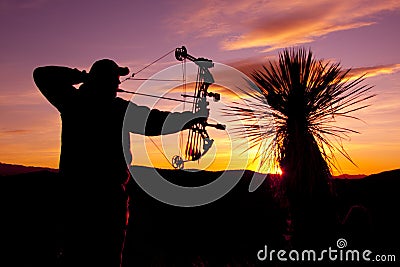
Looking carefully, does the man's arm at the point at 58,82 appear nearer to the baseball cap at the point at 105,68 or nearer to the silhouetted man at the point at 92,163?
the silhouetted man at the point at 92,163

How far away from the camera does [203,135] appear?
10383 millimetres

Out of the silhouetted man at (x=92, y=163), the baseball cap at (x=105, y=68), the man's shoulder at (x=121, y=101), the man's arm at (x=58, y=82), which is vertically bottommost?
the silhouetted man at (x=92, y=163)

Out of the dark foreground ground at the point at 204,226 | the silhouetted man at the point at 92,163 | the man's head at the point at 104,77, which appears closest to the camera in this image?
the silhouetted man at the point at 92,163

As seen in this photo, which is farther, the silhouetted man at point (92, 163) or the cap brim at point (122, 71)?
the cap brim at point (122, 71)

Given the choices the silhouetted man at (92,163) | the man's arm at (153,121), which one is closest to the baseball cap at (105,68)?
the silhouetted man at (92,163)

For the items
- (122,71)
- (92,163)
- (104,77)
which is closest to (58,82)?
(104,77)

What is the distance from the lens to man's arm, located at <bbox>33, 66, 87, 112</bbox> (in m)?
4.46

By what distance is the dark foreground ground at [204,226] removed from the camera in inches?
249

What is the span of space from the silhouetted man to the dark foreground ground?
4.89 feet

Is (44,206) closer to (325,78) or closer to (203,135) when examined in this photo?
(203,135)

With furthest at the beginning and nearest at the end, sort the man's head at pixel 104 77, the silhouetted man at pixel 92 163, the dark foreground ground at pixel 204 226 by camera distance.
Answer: the dark foreground ground at pixel 204 226, the man's head at pixel 104 77, the silhouetted man at pixel 92 163

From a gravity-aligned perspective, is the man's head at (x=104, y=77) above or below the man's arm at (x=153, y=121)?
above

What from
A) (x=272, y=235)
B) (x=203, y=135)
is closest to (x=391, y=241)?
(x=203, y=135)

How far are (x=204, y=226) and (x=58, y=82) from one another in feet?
43.5
